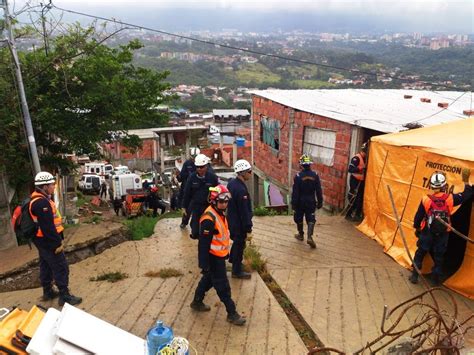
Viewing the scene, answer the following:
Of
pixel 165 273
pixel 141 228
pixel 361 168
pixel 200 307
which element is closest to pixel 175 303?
pixel 200 307

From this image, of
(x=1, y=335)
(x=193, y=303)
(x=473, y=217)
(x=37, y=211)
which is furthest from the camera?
(x=473, y=217)

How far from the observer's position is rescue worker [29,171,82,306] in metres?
5.29

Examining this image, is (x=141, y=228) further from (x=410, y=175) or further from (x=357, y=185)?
(x=410, y=175)

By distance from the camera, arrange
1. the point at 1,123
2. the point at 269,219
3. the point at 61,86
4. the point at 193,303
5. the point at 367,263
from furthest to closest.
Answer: the point at 61,86 → the point at 269,219 → the point at 1,123 → the point at 367,263 → the point at 193,303

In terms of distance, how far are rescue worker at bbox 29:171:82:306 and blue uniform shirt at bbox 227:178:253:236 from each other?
2343 millimetres

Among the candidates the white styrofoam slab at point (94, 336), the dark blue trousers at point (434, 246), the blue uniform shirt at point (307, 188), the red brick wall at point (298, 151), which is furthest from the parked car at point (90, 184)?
the white styrofoam slab at point (94, 336)

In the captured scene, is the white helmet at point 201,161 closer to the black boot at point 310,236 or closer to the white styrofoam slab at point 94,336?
the black boot at point 310,236

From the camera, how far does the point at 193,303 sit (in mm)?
5629

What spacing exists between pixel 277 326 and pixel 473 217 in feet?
11.1

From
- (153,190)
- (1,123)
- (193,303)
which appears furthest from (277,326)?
(153,190)

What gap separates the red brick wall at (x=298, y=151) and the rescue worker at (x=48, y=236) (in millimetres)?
6683

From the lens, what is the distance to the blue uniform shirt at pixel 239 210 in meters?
6.08

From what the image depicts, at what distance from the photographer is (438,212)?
234 inches

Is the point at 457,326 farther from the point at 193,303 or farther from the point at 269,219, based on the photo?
the point at 269,219
